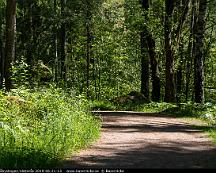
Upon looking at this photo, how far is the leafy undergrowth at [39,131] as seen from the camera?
8.55 metres

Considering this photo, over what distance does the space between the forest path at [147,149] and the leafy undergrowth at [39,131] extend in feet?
1.17

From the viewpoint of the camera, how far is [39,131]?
1028cm

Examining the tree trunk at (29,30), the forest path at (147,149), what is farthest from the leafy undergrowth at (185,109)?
the tree trunk at (29,30)

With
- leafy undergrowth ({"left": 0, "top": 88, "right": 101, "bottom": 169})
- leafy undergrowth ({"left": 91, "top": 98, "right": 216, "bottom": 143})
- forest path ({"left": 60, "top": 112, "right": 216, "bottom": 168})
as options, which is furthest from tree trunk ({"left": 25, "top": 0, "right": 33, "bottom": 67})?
leafy undergrowth ({"left": 0, "top": 88, "right": 101, "bottom": 169})

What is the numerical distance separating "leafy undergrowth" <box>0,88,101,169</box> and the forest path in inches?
14.0

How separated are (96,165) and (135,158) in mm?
1156

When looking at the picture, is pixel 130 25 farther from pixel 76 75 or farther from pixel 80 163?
pixel 76 75

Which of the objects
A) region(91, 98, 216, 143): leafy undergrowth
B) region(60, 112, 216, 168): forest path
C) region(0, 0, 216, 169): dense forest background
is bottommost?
region(60, 112, 216, 168): forest path

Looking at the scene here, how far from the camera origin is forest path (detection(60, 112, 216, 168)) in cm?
905

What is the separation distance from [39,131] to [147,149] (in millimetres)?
2574

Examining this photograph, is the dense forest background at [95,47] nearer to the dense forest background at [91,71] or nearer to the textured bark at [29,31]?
the textured bark at [29,31]

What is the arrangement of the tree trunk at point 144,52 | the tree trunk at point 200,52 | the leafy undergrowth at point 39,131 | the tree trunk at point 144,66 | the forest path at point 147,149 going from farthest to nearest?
the tree trunk at point 144,66 → the tree trunk at point 144,52 → the tree trunk at point 200,52 → the forest path at point 147,149 → the leafy undergrowth at point 39,131

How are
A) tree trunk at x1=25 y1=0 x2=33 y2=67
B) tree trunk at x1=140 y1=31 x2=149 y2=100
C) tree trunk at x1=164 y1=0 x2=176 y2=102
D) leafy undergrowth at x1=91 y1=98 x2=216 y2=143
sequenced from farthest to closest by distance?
tree trunk at x1=25 y1=0 x2=33 y2=67, tree trunk at x1=140 y1=31 x2=149 y2=100, tree trunk at x1=164 y1=0 x2=176 y2=102, leafy undergrowth at x1=91 y1=98 x2=216 y2=143

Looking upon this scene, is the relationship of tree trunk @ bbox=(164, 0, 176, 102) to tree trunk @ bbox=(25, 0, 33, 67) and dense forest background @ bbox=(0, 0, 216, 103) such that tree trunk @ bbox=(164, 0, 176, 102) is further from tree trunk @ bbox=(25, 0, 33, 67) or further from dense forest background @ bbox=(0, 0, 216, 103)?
tree trunk @ bbox=(25, 0, 33, 67)
